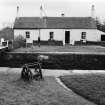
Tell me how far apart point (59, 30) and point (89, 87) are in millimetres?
26729

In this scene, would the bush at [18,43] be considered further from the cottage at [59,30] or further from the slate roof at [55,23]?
the slate roof at [55,23]

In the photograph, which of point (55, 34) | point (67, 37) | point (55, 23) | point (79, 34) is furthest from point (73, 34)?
point (55, 23)

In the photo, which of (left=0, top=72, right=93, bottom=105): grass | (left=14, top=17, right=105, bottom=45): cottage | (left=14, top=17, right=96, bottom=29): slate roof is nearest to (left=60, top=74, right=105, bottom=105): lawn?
(left=0, top=72, right=93, bottom=105): grass

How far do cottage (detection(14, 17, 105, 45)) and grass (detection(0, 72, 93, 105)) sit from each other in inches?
1015

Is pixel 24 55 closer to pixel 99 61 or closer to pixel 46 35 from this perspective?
pixel 99 61

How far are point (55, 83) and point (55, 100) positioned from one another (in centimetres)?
239

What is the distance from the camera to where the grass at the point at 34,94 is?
20.9 feet

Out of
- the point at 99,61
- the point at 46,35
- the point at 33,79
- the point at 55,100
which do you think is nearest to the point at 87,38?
the point at 46,35

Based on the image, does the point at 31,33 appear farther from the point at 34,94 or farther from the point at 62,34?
the point at 34,94

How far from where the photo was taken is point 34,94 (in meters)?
7.18

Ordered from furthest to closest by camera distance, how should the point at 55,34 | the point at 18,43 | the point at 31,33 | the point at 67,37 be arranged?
the point at 67,37, the point at 31,33, the point at 55,34, the point at 18,43

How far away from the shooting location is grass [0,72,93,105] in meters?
6.37

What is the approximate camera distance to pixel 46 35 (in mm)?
34875

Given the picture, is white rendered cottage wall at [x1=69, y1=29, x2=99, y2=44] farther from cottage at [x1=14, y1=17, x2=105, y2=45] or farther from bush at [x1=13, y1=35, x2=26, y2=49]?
bush at [x1=13, y1=35, x2=26, y2=49]
